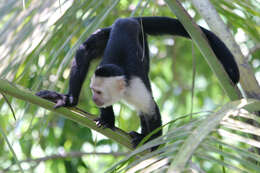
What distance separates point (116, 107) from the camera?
5027mm

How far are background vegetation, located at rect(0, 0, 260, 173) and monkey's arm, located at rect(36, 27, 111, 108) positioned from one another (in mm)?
103

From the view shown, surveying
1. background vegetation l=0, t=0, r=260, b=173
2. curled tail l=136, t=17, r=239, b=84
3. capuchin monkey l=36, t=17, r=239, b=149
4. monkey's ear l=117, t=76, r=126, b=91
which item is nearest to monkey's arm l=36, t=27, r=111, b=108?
capuchin monkey l=36, t=17, r=239, b=149

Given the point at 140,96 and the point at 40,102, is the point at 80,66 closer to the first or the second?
the point at 140,96

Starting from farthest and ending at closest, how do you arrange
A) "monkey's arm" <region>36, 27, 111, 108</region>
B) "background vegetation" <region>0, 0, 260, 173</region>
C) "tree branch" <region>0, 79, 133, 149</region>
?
"monkey's arm" <region>36, 27, 111, 108</region> → "tree branch" <region>0, 79, 133, 149</region> → "background vegetation" <region>0, 0, 260, 173</region>

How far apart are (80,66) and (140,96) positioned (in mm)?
502

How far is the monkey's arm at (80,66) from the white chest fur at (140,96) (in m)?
0.37

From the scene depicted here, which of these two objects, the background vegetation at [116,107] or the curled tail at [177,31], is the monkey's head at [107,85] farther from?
the curled tail at [177,31]

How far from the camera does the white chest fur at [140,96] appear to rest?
109 inches

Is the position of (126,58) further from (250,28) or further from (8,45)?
(8,45)

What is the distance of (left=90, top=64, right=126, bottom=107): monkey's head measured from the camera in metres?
2.70

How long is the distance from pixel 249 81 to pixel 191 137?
44.4 inches

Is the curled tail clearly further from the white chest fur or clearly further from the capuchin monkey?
the white chest fur

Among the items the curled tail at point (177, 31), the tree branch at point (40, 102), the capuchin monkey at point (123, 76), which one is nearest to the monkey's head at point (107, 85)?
the capuchin monkey at point (123, 76)

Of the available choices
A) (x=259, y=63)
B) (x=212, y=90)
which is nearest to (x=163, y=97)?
(x=212, y=90)
